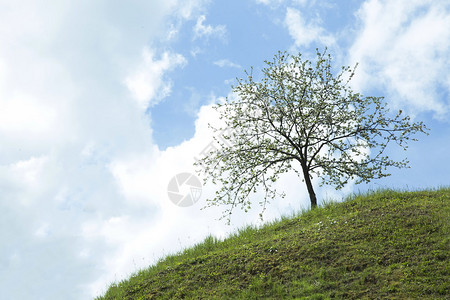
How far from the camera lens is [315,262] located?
43.9 ft

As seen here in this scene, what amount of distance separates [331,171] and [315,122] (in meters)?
2.79

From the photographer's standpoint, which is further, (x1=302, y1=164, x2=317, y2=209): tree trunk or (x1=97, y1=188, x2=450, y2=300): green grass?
(x1=302, y1=164, x2=317, y2=209): tree trunk

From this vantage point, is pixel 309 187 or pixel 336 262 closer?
pixel 336 262

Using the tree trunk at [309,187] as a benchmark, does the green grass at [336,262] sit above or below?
below

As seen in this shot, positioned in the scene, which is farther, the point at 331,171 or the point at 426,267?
the point at 331,171

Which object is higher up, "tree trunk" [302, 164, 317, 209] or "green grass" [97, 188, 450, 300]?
"tree trunk" [302, 164, 317, 209]

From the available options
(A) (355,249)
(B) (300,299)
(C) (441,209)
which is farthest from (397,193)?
(B) (300,299)

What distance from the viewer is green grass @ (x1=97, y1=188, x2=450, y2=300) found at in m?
11.6

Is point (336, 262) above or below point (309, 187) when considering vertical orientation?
below

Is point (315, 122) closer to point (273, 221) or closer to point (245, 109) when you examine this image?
point (245, 109)

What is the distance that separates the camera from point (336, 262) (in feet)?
42.8

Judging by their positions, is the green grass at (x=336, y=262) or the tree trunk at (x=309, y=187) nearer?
the green grass at (x=336, y=262)

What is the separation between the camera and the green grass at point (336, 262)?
38.0 ft

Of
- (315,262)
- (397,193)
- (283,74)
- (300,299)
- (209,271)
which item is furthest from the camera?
(283,74)
